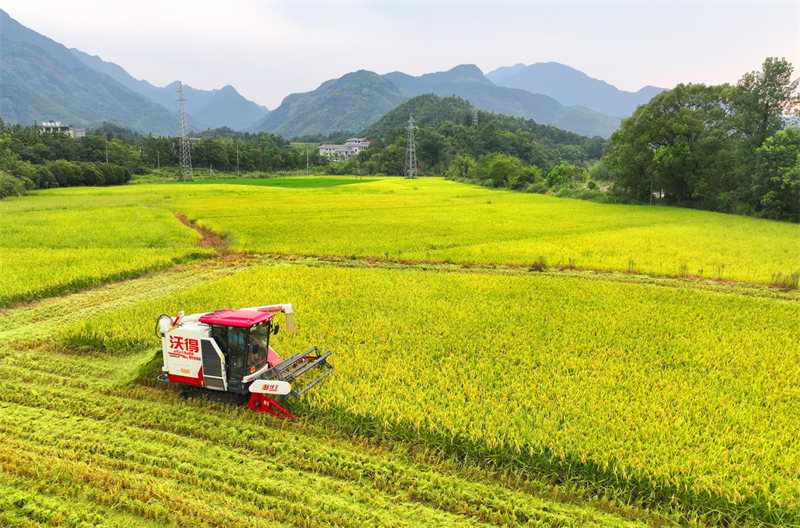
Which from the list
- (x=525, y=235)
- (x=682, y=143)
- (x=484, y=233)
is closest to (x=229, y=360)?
(x=484, y=233)

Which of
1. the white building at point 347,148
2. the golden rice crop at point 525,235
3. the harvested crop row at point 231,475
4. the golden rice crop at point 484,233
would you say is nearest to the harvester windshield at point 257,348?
the harvested crop row at point 231,475

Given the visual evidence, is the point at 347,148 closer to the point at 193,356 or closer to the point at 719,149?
the point at 719,149

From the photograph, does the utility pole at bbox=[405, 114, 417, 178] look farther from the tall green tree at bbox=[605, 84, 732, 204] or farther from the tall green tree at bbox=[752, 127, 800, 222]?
the tall green tree at bbox=[752, 127, 800, 222]

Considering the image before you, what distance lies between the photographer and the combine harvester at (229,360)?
24.0 feet

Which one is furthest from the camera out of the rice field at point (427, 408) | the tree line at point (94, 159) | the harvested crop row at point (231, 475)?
the tree line at point (94, 159)

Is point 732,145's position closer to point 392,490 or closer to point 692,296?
point 692,296

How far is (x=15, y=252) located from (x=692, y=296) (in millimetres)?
27632

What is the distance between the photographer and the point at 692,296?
14180mm

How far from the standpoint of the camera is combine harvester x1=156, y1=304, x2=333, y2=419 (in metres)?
7.31

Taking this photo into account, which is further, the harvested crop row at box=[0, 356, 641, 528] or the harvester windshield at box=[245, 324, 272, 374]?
the harvester windshield at box=[245, 324, 272, 374]

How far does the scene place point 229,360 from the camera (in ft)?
24.7

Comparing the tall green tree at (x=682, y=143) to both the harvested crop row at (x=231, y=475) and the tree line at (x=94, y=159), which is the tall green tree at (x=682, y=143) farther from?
the tree line at (x=94, y=159)

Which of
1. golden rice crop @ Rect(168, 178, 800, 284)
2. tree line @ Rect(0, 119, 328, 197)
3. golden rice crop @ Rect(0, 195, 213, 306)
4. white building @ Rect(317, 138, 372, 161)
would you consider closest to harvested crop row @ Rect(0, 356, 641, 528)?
golden rice crop @ Rect(0, 195, 213, 306)

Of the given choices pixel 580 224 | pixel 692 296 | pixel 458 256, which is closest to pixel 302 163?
pixel 580 224
